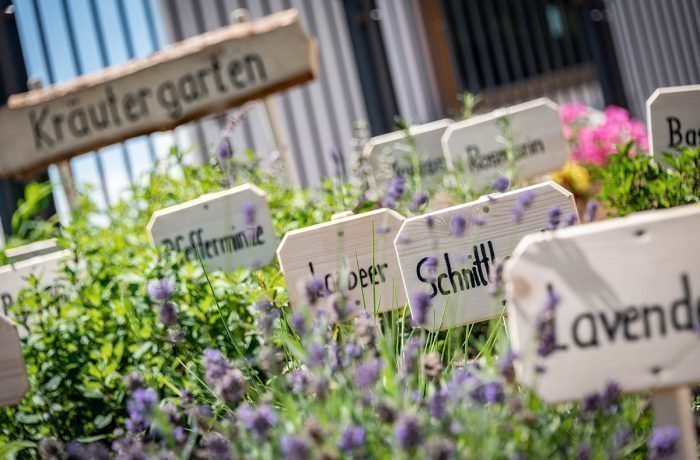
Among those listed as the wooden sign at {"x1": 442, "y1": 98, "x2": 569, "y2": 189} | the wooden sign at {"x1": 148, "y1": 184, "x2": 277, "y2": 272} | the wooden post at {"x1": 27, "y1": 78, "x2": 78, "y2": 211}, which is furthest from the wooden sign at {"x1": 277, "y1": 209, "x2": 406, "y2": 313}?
the wooden post at {"x1": 27, "y1": 78, "x2": 78, "y2": 211}

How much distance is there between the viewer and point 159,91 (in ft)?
8.63

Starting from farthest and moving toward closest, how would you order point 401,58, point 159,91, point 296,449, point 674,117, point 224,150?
point 401,58
point 159,91
point 224,150
point 674,117
point 296,449

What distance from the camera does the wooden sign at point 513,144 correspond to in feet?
7.06

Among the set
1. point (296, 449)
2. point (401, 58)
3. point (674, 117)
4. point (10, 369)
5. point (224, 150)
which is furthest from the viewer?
point (401, 58)

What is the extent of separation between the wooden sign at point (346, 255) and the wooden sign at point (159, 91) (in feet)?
4.44

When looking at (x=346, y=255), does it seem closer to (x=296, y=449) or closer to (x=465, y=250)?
(x=465, y=250)

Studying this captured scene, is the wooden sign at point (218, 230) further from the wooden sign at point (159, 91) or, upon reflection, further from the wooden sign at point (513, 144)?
the wooden sign at point (159, 91)

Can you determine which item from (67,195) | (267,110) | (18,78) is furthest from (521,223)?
(18,78)

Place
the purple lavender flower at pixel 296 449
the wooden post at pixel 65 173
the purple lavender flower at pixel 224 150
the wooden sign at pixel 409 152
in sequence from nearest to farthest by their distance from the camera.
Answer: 1. the purple lavender flower at pixel 296 449
2. the purple lavender flower at pixel 224 150
3. the wooden sign at pixel 409 152
4. the wooden post at pixel 65 173

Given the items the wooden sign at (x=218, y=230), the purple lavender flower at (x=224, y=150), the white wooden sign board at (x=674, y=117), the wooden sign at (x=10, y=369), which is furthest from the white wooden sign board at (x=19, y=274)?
the white wooden sign board at (x=674, y=117)

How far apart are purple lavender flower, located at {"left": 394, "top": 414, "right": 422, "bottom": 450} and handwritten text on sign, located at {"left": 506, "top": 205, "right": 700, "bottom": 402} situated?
191 mm

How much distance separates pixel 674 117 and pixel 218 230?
940 mm

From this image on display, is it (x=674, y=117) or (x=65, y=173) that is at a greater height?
(x=65, y=173)

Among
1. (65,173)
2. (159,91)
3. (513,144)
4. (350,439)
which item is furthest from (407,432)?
(65,173)
